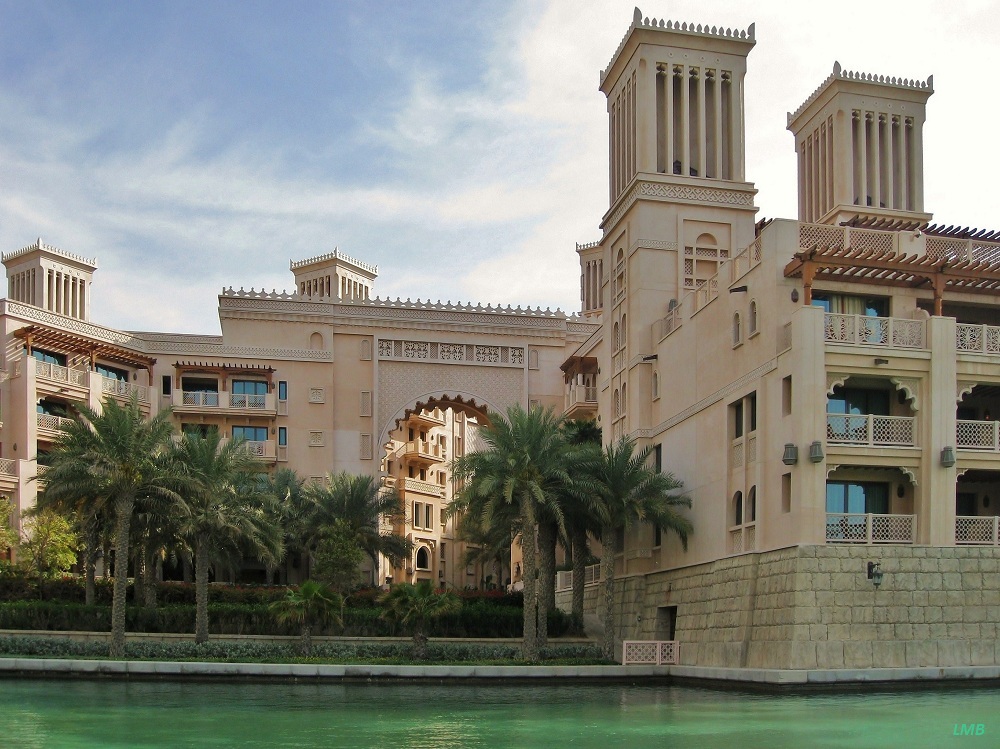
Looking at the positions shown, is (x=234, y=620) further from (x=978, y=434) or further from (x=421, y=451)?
(x=421, y=451)

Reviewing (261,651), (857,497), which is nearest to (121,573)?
(261,651)

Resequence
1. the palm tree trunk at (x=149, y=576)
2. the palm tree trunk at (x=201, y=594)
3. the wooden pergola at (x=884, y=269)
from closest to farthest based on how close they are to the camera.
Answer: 1. the wooden pergola at (x=884, y=269)
2. the palm tree trunk at (x=201, y=594)
3. the palm tree trunk at (x=149, y=576)

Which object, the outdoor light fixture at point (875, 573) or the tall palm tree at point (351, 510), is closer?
the outdoor light fixture at point (875, 573)

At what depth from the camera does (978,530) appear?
30.7 metres

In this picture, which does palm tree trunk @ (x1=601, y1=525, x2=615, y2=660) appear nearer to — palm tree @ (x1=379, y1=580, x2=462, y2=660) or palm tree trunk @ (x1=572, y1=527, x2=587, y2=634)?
palm tree trunk @ (x1=572, y1=527, x2=587, y2=634)

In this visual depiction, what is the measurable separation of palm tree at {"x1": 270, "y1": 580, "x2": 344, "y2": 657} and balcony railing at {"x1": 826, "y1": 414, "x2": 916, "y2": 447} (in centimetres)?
1456

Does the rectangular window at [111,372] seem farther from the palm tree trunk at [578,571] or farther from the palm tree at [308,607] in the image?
the palm tree trunk at [578,571]

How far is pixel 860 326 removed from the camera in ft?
101

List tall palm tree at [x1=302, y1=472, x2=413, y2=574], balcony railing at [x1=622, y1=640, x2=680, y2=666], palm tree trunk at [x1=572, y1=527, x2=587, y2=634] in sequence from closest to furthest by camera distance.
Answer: balcony railing at [x1=622, y1=640, x2=680, y2=666] < palm tree trunk at [x1=572, y1=527, x2=587, y2=634] < tall palm tree at [x1=302, y1=472, x2=413, y2=574]

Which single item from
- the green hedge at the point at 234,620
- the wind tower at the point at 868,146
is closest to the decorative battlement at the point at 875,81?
the wind tower at the point at 868,146

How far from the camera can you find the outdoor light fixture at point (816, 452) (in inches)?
1173

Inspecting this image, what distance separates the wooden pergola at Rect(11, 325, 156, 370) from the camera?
2048 inches

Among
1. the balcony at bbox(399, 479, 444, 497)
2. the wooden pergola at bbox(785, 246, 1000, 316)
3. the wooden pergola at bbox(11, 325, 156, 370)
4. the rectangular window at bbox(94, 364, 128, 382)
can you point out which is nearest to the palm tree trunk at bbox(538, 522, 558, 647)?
the wooden pergola at bbox(785, 246, 1000, 316)

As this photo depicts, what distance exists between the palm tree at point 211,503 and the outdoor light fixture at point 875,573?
18348mm
